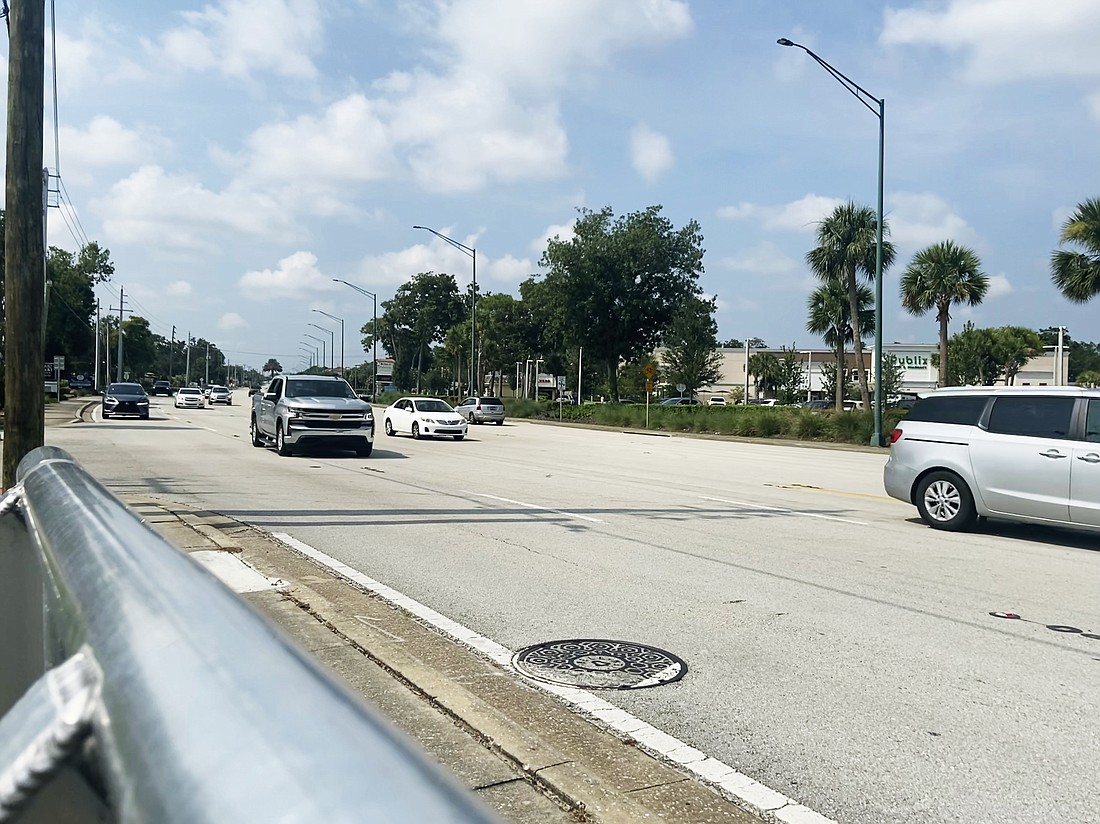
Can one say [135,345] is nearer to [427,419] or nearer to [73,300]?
[73,300]

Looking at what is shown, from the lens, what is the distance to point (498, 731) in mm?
4680

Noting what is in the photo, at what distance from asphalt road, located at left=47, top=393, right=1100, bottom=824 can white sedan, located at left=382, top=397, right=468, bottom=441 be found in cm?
1547

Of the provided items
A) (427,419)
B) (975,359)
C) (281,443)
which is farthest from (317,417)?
(975,359)

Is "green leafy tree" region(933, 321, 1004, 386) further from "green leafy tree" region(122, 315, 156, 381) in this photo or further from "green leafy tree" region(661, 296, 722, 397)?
"green leafy tree" region(122, 315, 156, 381)

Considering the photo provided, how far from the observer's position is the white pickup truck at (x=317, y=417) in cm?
2306

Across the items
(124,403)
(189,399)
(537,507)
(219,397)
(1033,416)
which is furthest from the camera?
(219,397)

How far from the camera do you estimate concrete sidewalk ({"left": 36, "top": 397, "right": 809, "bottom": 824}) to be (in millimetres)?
3977

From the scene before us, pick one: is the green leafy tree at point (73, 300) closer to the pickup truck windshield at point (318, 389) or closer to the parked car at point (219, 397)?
the parked car at point (219, 397)

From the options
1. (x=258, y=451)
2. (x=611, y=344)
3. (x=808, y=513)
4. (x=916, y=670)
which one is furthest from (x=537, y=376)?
(x=916, y=670)

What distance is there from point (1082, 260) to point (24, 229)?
29093 mm

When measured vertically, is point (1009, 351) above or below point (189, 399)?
above

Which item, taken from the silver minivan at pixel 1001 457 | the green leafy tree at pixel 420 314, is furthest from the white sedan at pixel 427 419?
the green leafy tree at pixel 420 314

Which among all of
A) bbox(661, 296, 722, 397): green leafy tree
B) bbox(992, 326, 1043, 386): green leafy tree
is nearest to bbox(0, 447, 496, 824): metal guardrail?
bbox(661, 296, 722, 397): green leafy tree

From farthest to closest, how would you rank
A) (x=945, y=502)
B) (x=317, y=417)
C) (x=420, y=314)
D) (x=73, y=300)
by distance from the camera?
(x=420, y=314)
(x=73, y=300)
(x=317, y=417)
(x=945, y=502)
